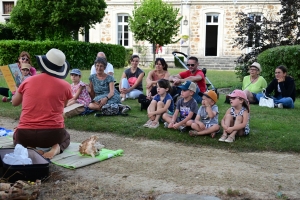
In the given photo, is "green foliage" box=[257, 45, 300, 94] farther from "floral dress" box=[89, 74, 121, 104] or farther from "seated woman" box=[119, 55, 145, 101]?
"floral dress" box=[89, 74, 121, 104]

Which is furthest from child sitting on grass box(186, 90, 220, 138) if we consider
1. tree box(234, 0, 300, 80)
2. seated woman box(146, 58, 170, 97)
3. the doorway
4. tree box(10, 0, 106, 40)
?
the doorway

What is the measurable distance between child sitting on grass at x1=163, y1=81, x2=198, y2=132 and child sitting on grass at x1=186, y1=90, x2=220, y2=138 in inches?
5.0

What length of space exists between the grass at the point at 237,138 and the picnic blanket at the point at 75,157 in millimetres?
1137

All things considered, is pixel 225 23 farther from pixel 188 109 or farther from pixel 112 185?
pixel 112 185

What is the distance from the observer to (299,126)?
6.96 m

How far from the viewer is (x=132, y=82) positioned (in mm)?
9711

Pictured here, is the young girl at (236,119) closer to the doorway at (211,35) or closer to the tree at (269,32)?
the tree at (269,32)

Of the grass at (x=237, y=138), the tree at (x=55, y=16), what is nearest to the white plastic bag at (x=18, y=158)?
the grass at (x=237, y=138)

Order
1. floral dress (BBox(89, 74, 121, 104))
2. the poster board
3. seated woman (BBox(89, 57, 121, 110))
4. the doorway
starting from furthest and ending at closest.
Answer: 1. the doorway
2. the poster board
3. floral dress (BBox(89, 74, 121, 104))
4. seated woman (BBox(89, 57, 121, 110))

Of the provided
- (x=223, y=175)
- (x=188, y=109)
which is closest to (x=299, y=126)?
(x=188, y=109)

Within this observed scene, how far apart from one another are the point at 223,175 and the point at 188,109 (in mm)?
2071

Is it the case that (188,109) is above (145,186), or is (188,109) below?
above

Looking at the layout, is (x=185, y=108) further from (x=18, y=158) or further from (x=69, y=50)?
(x=69, y=50)

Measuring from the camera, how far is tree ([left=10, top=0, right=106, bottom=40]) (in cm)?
1875
